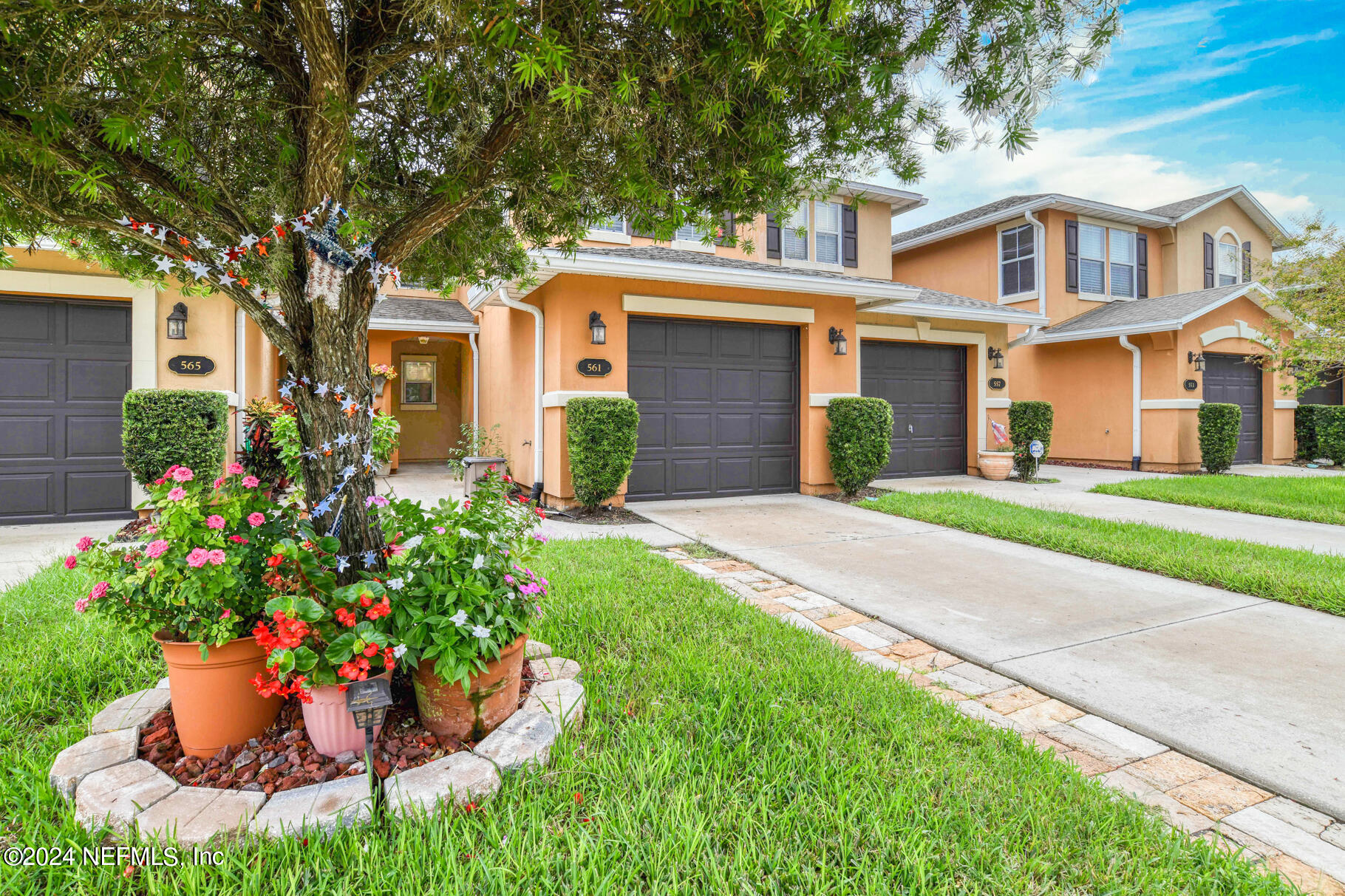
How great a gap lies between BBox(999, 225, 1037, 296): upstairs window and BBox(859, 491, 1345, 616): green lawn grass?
7.63 metres

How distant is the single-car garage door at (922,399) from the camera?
1016 centimetres

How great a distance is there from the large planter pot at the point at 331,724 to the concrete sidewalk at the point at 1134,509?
286 inches

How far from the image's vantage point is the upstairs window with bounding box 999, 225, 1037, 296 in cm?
1299

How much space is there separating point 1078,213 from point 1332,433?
21.9ft

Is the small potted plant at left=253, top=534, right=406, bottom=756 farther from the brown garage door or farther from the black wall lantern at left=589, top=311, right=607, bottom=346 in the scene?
the brown garage door

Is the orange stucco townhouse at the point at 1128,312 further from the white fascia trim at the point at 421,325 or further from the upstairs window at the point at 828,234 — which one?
the white fascia trim at the point at 421,325

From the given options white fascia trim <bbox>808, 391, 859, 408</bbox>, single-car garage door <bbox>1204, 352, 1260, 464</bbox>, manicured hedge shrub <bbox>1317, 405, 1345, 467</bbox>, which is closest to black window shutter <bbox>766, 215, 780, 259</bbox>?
white fascia trim <bbox>808, 391, 859, 408</bbox>

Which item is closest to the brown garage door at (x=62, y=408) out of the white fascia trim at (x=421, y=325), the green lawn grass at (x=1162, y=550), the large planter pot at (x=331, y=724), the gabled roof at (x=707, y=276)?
the white fascia trim at (x=421, y=325)

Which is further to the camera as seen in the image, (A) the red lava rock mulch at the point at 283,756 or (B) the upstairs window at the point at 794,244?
(B) the upstairs window at the point at 794,244

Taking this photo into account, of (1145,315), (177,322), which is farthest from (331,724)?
(1145,315)

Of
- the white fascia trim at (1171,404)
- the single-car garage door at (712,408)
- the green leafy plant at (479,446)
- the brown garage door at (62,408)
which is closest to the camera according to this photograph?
the brown garage door at (62,408)

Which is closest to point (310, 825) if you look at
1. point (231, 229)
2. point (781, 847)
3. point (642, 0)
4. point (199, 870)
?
point (199, 870)

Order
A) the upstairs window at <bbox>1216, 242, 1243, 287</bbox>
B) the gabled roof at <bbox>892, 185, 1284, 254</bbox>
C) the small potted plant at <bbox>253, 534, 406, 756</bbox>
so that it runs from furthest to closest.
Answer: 1. the upstairs window at <bbox>1216, 242, 1243, 287</bbox>
2. the gabled roof at <bbox>892, 185, 1284, 254</bbox>
3. the small potted plant at <bbox>253, 534, 406, 756</bbox>

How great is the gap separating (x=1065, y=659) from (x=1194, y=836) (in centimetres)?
136
